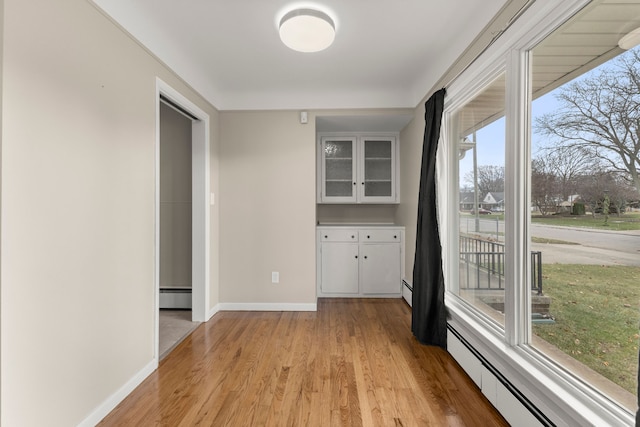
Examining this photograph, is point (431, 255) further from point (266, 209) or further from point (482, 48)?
point (266, 209)

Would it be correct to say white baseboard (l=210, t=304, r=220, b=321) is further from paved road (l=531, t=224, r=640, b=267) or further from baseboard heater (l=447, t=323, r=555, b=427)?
paved road (l=531, t=224, r=640, b=267)

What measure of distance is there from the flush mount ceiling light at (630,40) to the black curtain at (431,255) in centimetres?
137

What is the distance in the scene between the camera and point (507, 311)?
5.79 ft

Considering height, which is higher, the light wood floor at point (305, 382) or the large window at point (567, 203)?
the large window at point (567, 203)

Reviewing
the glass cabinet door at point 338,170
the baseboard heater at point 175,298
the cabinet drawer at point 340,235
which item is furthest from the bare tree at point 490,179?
the baseboard heater at point 175,298

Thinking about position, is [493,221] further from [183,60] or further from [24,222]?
[183,60]

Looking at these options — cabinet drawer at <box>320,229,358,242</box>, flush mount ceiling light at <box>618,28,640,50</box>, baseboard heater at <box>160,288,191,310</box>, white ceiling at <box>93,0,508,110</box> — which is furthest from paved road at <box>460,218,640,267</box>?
baseboard heater at <box>160,288,191,310</box>

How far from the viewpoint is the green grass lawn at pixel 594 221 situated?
3.72 ft

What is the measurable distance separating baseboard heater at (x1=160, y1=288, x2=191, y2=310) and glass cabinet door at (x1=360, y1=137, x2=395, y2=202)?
2.51 meters

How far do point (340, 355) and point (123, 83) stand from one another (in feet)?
7.94

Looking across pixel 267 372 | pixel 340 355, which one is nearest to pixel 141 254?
pixel 267 372

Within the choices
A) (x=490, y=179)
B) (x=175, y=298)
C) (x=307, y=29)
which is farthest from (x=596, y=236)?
(x=175, y=298)

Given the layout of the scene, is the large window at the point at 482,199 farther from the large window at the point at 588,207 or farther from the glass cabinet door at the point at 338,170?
the glass cabinet door at the point at 338,170

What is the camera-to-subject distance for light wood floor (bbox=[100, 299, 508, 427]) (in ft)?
5.61
